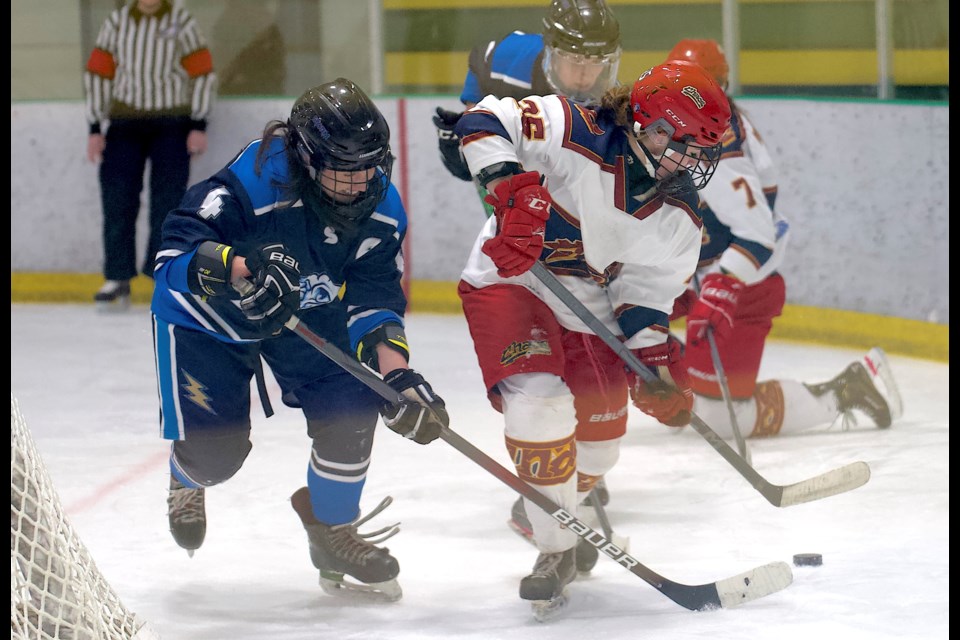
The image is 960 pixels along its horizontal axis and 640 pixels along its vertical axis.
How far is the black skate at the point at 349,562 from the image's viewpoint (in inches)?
99.9

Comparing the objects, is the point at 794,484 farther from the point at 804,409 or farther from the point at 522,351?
the point at 804,409

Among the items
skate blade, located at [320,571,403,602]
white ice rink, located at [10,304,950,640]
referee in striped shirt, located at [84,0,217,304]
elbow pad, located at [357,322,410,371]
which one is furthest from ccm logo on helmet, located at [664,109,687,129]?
referee in striped shirt, located at [84,0,217,304]

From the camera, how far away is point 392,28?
194 inches

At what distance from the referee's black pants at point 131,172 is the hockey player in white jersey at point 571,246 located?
1689mm

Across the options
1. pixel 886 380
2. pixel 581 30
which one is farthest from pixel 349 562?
pixel 886 380

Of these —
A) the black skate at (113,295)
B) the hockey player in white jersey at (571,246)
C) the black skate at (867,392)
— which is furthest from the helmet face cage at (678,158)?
the black skate at (113,295)

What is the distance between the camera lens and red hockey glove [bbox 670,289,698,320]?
3163 mm

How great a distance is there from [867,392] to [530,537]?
1227 mm

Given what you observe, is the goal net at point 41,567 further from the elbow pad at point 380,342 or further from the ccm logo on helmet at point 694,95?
the ccm logo on helmet at point 694,95

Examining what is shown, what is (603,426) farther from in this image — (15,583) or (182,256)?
(15,583)

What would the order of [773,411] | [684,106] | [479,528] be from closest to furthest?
[684,106], [479,528], [773,411]

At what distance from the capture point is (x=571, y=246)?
253 cm

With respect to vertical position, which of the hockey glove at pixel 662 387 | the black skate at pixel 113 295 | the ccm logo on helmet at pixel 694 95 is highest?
the ccm logo on helmet at pixel 694 95

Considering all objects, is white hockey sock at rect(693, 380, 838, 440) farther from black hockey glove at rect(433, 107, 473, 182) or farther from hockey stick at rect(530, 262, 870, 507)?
black hockey glove at rect(433, 107, 473, 182)
